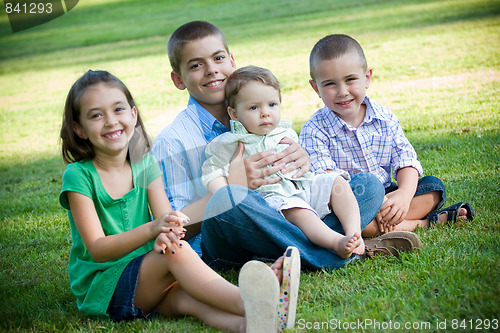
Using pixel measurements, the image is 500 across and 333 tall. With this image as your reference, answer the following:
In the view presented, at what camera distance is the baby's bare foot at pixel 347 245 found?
2744mm

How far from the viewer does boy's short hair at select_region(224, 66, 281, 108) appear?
10.2 feet

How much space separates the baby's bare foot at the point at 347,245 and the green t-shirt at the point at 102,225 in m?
0.94

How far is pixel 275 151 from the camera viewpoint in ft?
10.3

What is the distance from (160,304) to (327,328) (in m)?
0.82

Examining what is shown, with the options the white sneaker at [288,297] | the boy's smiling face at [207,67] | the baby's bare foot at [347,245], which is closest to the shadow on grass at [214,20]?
the boy's smiling face at [207,67]

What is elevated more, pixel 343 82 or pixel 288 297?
pixel 343 82

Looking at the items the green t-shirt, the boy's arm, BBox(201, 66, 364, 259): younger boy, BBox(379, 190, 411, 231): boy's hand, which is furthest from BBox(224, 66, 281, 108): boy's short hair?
BBox(379, 190, 411, 231): boy's hand

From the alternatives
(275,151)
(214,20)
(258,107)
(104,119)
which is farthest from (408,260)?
(214,20)

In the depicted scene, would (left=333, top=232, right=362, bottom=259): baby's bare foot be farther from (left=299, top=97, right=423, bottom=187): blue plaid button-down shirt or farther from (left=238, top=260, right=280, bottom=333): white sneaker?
(left=299, top=97, right=423, bottom=187): blue plaid button-down shirt

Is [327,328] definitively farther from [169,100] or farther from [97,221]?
[169,100]

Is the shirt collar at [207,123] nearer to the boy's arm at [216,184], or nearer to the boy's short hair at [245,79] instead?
the boy's short hair at [245,79]

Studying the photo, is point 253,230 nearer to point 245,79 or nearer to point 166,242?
point 166,242

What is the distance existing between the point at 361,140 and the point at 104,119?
1522 millimetres

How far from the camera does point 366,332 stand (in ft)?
7.47
